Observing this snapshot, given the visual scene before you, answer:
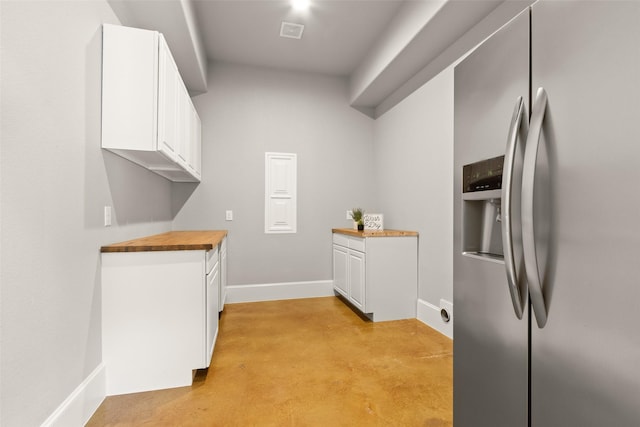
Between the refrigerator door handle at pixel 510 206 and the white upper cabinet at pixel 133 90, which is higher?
the white upper cabinet at pixel 133 90

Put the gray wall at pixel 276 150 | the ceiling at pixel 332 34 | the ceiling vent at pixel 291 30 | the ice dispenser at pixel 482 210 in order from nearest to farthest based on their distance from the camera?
the ice dispenser at pixel 482 210 → the ceiling at pixel 332 34 → the ceiling vent at pixel 291 30 → the gray wall at pixel 276 150

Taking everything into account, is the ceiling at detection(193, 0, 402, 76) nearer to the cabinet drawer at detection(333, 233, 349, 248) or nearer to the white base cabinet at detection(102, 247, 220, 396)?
the cabinet drawer at detection(333, 233, 349, 248)

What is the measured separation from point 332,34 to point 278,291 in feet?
10.0

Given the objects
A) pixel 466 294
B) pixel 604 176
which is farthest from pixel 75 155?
pixel 604 176

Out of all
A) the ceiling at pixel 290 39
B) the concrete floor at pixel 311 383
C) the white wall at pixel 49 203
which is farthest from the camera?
the ceiling at pixel 290 39

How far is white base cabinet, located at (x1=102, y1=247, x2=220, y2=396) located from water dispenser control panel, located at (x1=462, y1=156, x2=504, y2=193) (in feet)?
5.21

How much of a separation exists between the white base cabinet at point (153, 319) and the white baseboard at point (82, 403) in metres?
0.08

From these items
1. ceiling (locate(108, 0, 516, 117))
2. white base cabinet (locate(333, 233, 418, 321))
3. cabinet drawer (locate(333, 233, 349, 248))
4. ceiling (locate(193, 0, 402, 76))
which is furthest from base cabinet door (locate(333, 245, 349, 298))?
ceiling (locate(193, 0, 402, 76))

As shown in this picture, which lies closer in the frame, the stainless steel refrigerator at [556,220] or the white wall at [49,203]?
the stainless steel refrigerator at [556,220]

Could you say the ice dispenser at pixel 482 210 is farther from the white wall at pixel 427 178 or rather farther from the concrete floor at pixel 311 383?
the white wall at pixel 427 178

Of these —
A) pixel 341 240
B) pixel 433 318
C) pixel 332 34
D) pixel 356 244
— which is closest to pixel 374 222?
pixel 356 244

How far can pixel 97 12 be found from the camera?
6.02ft

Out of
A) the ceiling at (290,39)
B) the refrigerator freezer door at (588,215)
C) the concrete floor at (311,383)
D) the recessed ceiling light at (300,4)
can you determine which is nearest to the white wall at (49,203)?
the concrete floor at (311,383)

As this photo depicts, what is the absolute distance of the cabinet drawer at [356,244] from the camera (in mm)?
3269
